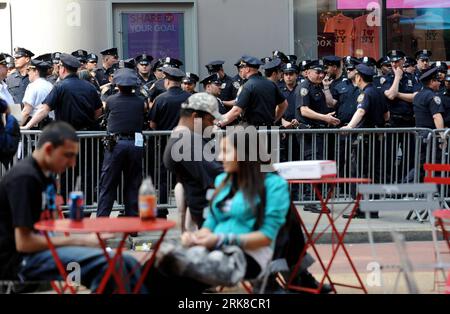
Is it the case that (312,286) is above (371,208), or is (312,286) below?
below

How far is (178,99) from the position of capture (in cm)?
1221

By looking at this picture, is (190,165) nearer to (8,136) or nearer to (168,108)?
(8,136)

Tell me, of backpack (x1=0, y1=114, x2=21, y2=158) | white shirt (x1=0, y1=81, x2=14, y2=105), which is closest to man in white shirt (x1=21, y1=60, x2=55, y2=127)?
white shirt (x1=0, y1=81, x2=14, y2=105)

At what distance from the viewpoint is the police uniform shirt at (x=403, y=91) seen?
14.6m

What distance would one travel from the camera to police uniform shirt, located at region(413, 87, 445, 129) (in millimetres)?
13094

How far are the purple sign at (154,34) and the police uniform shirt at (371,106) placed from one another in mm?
5658

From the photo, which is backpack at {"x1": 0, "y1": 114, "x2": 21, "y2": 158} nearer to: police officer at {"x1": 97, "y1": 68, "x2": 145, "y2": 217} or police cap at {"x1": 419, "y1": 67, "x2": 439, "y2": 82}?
police officer at {"x1": 97, "y1": 68, "x2": 145, "y2": 217}

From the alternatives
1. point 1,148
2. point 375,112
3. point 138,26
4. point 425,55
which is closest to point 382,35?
point 425,55

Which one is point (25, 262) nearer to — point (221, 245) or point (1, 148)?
point (221, 245)

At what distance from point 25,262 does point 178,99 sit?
245 inches

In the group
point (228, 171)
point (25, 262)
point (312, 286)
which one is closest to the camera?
point (25, 262)

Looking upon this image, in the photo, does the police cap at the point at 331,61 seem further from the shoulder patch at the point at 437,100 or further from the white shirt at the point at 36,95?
the white shirt at the point at 36,95

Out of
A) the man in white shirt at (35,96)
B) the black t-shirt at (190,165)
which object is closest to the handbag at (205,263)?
the black t-shirt at (190,165)

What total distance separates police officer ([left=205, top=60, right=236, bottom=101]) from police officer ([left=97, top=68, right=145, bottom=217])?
162 inches
